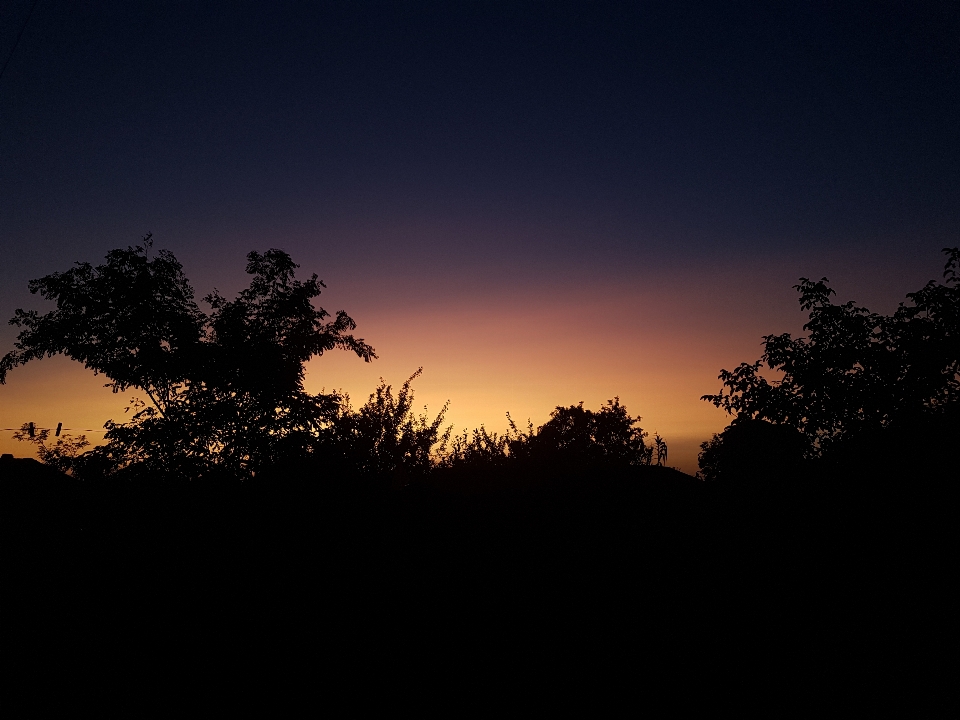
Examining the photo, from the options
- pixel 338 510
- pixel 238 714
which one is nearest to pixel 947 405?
pixel 338 510

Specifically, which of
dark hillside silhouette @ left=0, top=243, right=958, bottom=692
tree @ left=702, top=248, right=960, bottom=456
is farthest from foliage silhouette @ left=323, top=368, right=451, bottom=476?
tree @ left=702, top=248, right=960, bottom=456

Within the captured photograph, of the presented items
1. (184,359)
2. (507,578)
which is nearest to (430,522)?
(507,578)

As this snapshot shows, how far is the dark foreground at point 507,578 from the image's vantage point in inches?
357

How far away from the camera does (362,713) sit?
781cm

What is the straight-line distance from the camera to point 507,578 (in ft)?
37.7

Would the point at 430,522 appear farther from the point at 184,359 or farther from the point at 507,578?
the point at 184,359

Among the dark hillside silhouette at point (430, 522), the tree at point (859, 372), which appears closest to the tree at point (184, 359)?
the dark hillside silhouette at point (430, 522)

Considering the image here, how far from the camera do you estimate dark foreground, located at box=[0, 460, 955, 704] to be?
9070mm

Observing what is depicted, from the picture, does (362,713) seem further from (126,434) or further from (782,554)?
(126,434)

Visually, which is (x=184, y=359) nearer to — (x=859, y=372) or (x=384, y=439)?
(x=384, y=439)

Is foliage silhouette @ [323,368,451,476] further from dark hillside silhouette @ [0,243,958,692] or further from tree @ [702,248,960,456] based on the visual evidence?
tree @ [702,248,960,456]

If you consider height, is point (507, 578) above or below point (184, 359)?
below

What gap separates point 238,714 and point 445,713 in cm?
321

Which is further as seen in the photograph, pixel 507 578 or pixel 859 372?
pixel 859 372
